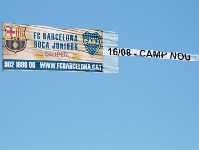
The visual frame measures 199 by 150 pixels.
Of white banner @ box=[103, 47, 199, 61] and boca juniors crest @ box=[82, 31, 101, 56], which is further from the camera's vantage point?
white banner @ box=[103, 47, 199, 61]

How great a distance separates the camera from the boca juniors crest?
51.7 ft

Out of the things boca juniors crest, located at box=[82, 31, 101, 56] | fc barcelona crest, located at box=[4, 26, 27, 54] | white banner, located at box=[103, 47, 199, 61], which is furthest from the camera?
white banner, located at box=[103, 47, 199, 61]

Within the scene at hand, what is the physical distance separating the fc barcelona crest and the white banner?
9.96 feet

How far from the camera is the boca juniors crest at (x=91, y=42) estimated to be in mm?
15765

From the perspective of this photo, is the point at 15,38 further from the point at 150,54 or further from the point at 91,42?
the point at 150,54

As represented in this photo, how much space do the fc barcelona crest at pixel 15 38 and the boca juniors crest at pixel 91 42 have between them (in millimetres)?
2219

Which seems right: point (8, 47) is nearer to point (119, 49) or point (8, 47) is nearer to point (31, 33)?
point (31, 33)

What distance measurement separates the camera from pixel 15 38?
47.7 feet

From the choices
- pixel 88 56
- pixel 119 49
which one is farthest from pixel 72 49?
pixel 119 49

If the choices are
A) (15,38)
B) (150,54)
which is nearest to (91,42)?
(150,54)

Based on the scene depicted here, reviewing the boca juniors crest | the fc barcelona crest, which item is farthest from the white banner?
the fc barcelona crest

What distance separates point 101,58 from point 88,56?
497mm

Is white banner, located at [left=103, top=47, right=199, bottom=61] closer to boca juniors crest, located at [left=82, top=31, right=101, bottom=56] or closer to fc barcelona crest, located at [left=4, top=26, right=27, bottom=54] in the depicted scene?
A: boca juniors crest, located at [left=82, top=31, right=101, bottom=56]

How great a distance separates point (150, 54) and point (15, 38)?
4948 mm
